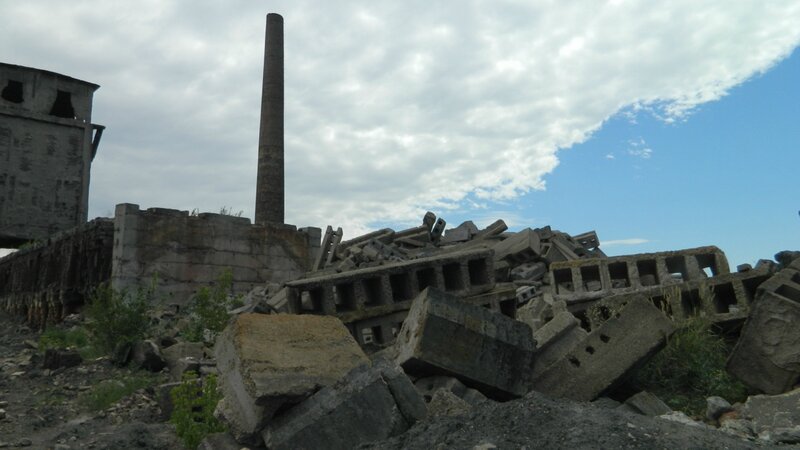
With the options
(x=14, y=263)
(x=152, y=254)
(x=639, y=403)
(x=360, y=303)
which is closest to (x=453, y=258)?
(x=360, y=303)

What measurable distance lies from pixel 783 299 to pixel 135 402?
217 inches

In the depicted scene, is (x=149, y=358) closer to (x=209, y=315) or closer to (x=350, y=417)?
(x=209, y=315)

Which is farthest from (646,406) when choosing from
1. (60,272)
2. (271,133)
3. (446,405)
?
(271,133)

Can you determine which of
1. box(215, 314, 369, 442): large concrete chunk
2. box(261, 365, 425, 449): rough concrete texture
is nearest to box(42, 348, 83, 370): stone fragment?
box(215, 314, 369, 442): large concrete chunk

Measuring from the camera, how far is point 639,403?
4191 mm

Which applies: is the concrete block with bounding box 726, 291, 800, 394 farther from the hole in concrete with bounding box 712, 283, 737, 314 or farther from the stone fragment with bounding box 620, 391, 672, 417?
the hole in concrete with bounding box 712, 283, 737, 314

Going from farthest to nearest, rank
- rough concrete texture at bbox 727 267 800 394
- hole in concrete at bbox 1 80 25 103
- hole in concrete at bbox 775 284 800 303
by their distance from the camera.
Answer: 1. hole in concrete at bbox 1 80 25 103
2. hole in concrete at bbox 775 284 800 303
3. rough concrete texture at bbox 727 267 800 394

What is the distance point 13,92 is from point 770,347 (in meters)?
28.2

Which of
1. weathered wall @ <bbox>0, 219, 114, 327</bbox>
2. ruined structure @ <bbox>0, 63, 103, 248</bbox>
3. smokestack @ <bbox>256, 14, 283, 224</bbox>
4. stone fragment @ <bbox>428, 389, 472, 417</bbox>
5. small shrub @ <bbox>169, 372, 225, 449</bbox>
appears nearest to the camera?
stone fragment @ <bbox>428, 389, 472, 417</bbox>

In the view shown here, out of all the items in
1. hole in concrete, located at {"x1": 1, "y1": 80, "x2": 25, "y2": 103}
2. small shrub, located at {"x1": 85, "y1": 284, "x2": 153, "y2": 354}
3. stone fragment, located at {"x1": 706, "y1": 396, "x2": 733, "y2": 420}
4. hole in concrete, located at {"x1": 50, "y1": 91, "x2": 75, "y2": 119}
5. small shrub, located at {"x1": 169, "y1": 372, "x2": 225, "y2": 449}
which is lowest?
stone fragment, located at {"x1": 706, "y1": 396, "x2": 733, "y2": 420}

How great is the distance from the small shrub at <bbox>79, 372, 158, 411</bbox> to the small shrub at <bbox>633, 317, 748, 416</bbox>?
181 inches

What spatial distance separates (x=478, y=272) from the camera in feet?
19.7

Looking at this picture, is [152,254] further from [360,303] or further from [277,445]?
[277,445]

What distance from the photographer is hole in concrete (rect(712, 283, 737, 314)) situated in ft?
18.8
